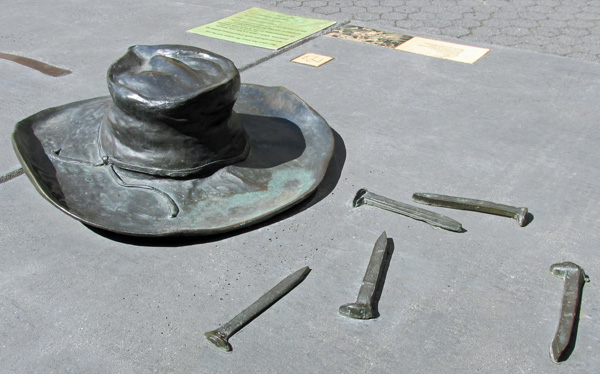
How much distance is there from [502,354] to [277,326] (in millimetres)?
775

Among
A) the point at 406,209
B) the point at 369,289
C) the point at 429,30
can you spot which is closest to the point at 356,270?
the point at 369,289

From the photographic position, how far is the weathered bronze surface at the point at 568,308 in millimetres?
1950

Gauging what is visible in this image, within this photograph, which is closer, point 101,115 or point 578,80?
point 101,115

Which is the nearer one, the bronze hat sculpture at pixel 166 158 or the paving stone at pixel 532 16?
the bronze hat sculpture at pixel 166 158

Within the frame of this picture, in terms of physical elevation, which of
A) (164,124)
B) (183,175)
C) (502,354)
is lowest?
(502,354)

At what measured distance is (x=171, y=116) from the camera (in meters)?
2.40

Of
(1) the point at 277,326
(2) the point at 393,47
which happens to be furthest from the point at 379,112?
(1) the point at 277,326

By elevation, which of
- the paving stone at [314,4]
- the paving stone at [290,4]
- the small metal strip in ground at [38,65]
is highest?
the small metal strip in ground at [38,65]

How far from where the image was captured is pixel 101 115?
289 cm

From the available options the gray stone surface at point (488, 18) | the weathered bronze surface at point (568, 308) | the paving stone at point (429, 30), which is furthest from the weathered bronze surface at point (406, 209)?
the paving stone at point (429, 30)

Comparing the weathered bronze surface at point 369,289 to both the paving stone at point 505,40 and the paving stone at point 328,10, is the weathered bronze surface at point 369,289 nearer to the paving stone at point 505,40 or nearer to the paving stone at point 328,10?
the paving stone at point 505,40

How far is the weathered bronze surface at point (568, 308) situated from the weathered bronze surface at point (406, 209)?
17.7 inches

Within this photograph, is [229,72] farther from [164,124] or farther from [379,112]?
[379,112]

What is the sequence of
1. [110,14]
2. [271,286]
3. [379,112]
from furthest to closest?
[110,14] < [379,112] < [271,286]
